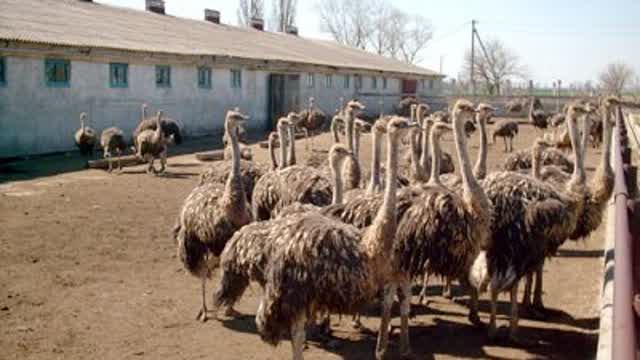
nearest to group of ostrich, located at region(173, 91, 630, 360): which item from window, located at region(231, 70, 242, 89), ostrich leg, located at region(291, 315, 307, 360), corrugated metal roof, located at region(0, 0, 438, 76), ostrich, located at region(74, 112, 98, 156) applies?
ostrich leg, located at region(291, 315, 307, 360)

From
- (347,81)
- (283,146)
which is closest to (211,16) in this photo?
(347,81)

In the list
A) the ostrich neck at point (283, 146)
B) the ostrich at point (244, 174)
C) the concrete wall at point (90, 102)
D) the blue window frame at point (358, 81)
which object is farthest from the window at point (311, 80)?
the ostrich neck at point (283, 146)

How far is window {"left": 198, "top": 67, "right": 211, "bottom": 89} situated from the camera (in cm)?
2643

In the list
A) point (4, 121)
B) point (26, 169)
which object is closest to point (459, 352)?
point (26, 169)

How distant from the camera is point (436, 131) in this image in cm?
702

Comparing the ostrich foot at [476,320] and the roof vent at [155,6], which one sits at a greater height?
the roof vent at [155,6]

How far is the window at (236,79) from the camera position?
28.4 metres

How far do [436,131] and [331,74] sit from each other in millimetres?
29677

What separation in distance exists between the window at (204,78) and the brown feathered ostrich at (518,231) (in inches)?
821

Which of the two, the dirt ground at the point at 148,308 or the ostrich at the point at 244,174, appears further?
the ostrich at the point at 244,174

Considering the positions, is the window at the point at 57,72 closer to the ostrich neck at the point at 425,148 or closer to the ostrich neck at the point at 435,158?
the ostrich neck at the point at 425,148

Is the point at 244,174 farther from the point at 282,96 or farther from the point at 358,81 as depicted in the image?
the point at 358,81

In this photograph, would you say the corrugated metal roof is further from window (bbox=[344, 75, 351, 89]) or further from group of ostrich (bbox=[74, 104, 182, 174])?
group of ostrich (bbox=[74, 104, 182, 174])

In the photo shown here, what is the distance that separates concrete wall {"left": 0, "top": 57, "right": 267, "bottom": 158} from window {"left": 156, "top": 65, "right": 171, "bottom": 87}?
0.16 m
